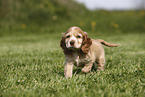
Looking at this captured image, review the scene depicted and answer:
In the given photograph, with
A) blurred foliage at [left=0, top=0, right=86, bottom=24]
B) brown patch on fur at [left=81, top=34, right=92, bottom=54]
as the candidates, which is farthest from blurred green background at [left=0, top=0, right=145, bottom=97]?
brown patch on fur at [left=81, top=34, right=92, bottom=54]

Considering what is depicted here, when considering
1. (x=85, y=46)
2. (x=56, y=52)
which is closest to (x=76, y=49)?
(x=85, y=46)

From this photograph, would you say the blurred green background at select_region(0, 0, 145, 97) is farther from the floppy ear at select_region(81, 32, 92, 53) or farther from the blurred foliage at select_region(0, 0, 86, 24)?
the floppy ear at select_region(81, 32, 92, 53)

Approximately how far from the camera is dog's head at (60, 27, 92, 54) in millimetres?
2688

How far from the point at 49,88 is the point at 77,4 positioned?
58.4 ft

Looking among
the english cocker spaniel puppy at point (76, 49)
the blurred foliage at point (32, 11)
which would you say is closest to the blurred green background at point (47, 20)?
the blurred foliage at point (32, 11)

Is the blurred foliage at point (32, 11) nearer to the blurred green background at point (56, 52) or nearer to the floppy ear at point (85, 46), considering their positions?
the blurred green background at point (56, 52)

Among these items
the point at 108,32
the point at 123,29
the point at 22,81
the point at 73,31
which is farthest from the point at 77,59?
the point at 123,29

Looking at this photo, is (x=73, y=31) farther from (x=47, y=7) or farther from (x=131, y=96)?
(x=47, y=7)

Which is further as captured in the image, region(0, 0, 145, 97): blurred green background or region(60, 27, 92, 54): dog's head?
region(60, 27, 92, 54): dog's head

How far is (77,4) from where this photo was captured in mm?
19375

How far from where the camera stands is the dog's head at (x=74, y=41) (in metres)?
2.69

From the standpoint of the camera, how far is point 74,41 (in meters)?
2.68

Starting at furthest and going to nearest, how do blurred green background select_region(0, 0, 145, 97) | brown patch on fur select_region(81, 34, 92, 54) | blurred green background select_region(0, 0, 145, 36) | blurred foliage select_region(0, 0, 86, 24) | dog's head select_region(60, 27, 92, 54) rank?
blurred foliage select_region(0, 0, 86, 24) < blurred green background select_region(0, 0, 145, 36) < brown patch on fur select_region(81, 34, 92, 54) < dog's head select_region(60, 27, 92, 54) < blurred green background select_region(0, 0, 145, 97)

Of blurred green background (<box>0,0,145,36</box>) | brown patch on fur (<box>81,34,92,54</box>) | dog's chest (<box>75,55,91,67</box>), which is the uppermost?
blurred green background (<box>0,0,145,36</box>)
